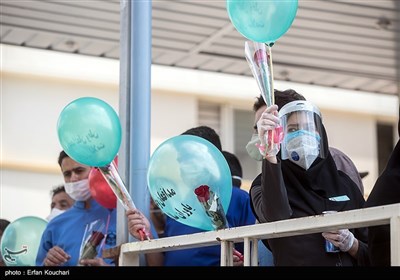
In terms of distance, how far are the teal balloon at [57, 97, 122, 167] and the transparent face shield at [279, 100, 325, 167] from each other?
3.08ft

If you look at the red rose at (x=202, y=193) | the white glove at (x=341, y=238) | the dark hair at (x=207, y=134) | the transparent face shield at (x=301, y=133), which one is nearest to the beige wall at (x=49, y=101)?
the dark hair at (x=207, y=134)

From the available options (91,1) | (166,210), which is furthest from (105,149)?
(91,1)

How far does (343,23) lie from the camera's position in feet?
25.6

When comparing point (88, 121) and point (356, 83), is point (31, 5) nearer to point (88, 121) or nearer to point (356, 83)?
point (88, 121)

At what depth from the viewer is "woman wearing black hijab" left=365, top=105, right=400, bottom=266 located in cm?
345

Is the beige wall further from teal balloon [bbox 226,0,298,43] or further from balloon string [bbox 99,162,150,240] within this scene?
teal balloon [bbox 226,0,298,43]

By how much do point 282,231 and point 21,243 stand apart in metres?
3.01

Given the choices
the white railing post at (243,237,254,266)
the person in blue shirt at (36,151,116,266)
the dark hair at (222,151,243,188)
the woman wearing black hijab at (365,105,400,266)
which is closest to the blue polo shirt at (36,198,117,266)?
the person in blue shirt at (36,151,116,266)

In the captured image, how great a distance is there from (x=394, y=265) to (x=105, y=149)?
2.03m

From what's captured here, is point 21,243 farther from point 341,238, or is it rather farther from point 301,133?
point 341,238

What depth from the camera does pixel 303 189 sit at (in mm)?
3961

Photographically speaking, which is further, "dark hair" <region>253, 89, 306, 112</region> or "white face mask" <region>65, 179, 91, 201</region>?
"white face mask" <region>65, 179, 91, 201</region>

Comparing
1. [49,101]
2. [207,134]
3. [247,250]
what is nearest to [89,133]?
[207,134]

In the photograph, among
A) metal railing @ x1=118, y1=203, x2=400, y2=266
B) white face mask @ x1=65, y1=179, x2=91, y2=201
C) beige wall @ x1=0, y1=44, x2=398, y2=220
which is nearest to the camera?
metal railing @ x1=118, y1=203, x2=400, y2=266
